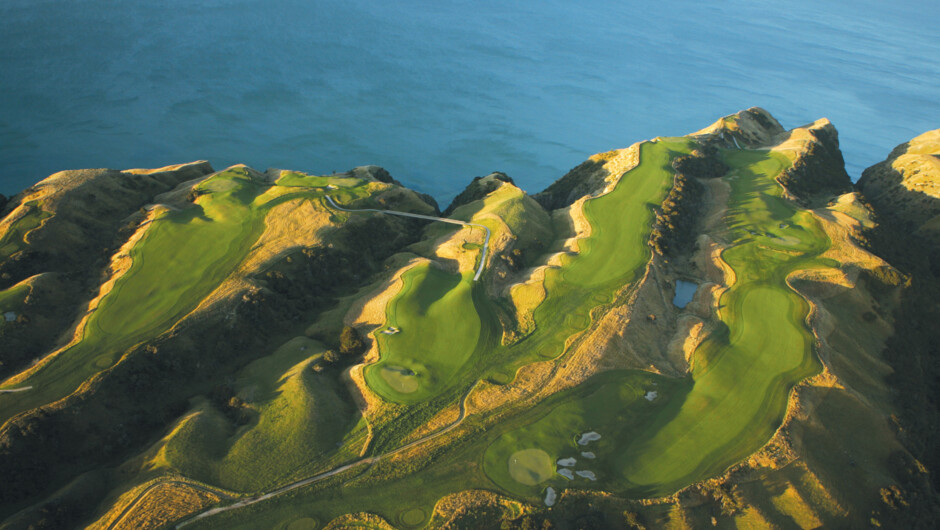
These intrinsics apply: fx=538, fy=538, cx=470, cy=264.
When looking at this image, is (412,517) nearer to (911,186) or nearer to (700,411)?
(700,411)

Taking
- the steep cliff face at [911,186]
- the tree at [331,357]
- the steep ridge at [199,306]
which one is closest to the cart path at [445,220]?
the steep ridge at [199,306]

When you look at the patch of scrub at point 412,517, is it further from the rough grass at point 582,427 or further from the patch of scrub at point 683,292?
the patch of scrub at point 683,292

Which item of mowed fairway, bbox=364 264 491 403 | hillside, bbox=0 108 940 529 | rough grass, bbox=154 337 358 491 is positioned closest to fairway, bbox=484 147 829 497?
hillside, bbox=0 108 940 529

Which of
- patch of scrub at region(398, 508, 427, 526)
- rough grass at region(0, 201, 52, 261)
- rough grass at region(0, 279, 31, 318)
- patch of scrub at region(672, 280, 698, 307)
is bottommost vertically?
patch of scrub at region(398, 508, 427, 526)

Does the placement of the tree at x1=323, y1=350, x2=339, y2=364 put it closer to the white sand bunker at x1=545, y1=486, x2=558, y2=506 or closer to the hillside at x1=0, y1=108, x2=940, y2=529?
the hillside at x1=0, y1=108, x2=940, y2=529

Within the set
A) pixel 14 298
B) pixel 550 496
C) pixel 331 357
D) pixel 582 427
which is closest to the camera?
pixel 550 496

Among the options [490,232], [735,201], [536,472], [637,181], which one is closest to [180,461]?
[536,472]

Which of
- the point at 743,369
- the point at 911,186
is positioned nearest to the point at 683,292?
the point at 743,369
